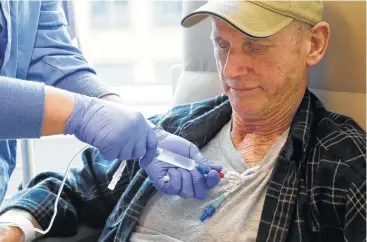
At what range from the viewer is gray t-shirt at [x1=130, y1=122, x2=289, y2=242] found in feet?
3.97

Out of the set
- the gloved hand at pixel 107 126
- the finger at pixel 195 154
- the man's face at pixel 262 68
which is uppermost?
the man's face at pixel 262 68

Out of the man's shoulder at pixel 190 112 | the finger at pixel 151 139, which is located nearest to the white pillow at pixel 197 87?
the man's shoulder at pixel 190 112

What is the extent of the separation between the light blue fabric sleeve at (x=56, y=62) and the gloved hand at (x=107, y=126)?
0.98 feet

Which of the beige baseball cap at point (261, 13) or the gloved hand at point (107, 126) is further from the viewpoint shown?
the beige baseball cap at point (261, 13)

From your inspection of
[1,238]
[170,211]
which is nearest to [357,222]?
[170,211]

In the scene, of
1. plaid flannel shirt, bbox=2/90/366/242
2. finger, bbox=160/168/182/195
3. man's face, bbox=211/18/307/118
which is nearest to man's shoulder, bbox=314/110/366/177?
plaid flannel shirt, bbox=2/90/366/242

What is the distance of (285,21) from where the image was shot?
1.20 metres

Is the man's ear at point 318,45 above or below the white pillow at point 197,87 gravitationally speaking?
above

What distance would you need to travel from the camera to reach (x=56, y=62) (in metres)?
1.45

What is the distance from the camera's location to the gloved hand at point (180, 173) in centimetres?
125

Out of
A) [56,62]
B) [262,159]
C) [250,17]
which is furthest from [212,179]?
[56,62]

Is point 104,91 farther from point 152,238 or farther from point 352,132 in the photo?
point 352,132

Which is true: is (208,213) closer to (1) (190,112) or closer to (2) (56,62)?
(1) (190,112)

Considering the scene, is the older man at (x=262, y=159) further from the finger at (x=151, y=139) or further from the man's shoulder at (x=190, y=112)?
the finger at (x=151, y=139)
